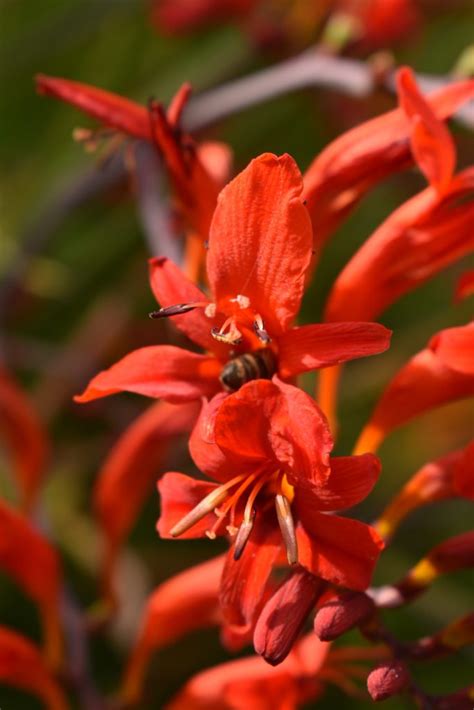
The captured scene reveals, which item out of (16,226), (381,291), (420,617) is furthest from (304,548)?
(16,226)

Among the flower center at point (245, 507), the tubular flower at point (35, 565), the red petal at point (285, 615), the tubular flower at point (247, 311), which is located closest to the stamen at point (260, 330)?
the tubular flower at point (247, 311)

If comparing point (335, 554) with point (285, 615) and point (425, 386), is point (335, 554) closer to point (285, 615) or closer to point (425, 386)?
point (285, 615)

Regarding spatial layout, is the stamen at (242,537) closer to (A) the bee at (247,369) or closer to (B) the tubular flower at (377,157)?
(A) the bee at (247,369)

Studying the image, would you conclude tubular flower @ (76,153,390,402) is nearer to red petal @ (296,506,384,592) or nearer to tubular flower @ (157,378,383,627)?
tubular flower @ (157,378,383,627)

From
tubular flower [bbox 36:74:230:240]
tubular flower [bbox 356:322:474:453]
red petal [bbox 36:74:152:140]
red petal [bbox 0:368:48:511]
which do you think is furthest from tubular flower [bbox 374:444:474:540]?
red petal [bbox 0:368:48:511]

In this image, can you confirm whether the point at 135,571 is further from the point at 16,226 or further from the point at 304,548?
the point at 304,548
